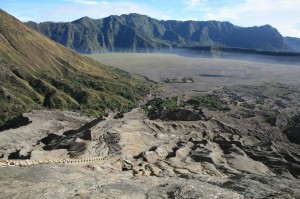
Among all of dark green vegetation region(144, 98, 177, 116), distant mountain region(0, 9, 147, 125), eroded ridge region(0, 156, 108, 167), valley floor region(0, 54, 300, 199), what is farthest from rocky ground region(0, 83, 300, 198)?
dark green vegetation region(144, 98, 177, 116)

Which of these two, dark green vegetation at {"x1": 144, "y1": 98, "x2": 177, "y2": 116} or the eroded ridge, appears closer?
the eroded ridge

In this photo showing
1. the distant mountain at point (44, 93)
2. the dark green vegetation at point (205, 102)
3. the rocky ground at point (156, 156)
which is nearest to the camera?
the rocky ground at point (156, 156)

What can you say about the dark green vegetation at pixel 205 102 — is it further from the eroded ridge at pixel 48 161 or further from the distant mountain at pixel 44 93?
→ the eroded ridge at pixel 48 161

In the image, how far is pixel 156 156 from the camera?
81625 millimetres

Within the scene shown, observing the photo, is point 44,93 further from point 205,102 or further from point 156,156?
point 156,156

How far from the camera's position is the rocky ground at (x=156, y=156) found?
5103 cm

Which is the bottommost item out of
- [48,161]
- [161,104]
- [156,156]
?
[161,104]

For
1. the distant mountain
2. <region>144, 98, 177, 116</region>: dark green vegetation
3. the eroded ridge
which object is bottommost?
<region>144, 98, 177, 116</region>: dark green vegetation

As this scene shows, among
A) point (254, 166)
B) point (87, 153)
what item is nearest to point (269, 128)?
point (254, 166)

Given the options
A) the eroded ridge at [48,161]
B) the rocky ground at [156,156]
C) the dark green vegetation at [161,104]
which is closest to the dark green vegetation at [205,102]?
the dark green vegetation at [161,104]

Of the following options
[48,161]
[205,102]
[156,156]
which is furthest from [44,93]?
[48,161]

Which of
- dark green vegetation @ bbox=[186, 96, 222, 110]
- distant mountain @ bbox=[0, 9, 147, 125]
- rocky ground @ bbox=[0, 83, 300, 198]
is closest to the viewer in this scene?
rocky ground @ bbox=[0, 83, 300, 198]

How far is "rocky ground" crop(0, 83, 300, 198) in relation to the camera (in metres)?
51.0

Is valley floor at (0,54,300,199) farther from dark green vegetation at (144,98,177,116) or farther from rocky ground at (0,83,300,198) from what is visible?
dark green vegetation at (144,98,177,116)
